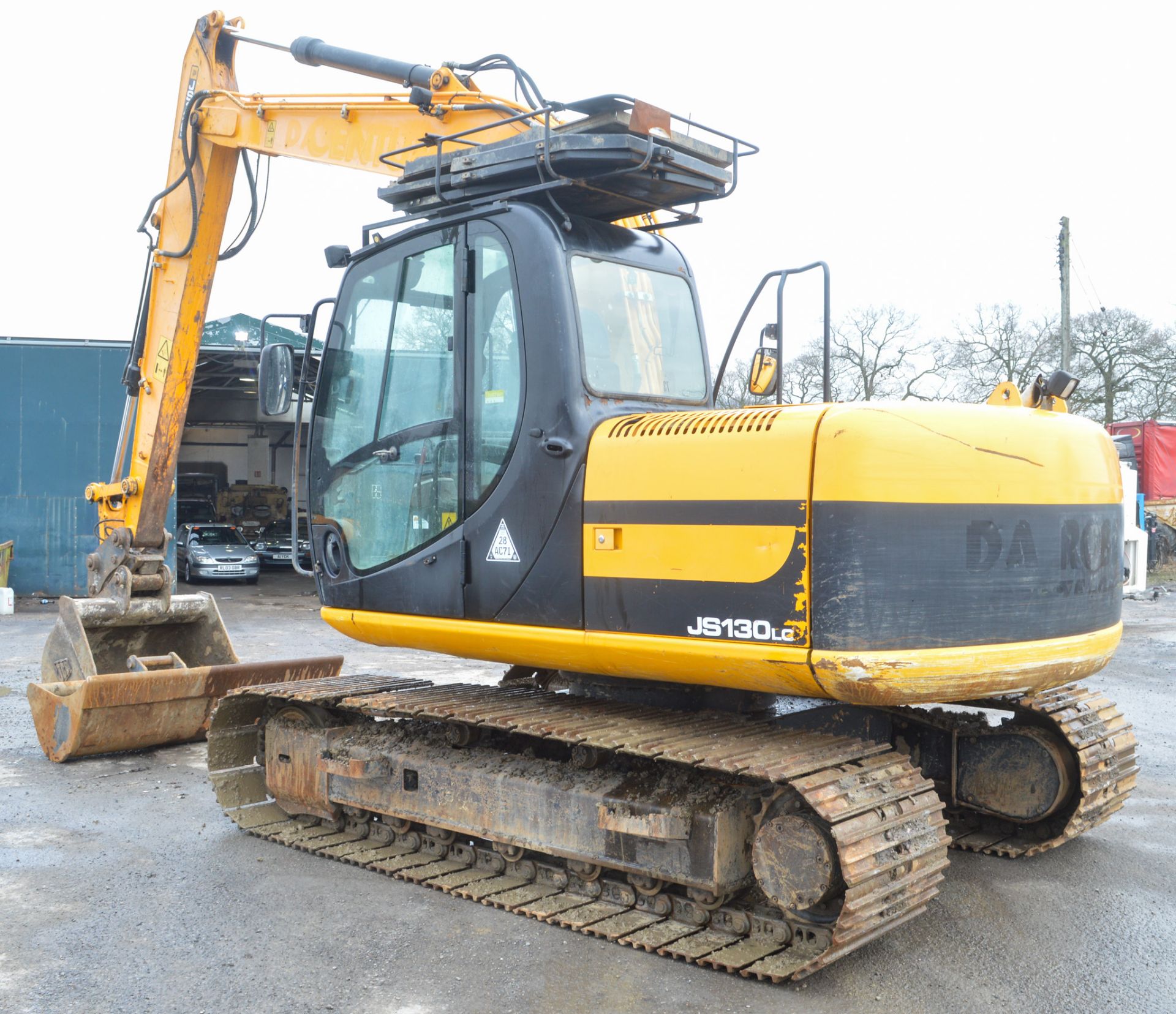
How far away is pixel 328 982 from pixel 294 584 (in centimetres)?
1988

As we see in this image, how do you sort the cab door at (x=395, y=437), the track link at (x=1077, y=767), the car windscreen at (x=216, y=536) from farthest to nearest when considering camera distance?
the car windscreen at (x=216, y=536) < the track link at (x=1077, y=767) < the cab door at (x=395, y=437)

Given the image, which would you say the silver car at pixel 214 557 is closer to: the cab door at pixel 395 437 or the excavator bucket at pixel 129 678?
the excavator bucket at pixel 129 678

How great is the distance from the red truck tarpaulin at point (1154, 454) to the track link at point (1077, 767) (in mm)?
24014

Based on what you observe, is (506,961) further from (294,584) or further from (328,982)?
(294,584)

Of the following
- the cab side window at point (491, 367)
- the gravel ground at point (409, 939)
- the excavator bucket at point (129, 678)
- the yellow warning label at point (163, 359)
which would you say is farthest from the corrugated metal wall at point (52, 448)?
the cab side window at point (491, 367)

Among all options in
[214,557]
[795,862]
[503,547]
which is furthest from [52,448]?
[795,862]

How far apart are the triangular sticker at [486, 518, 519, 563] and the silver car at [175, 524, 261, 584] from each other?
18.7 meters

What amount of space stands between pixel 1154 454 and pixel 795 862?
88.1 ft

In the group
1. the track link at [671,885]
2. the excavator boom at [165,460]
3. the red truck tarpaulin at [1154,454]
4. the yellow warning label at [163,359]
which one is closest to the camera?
the track link at [671,885]

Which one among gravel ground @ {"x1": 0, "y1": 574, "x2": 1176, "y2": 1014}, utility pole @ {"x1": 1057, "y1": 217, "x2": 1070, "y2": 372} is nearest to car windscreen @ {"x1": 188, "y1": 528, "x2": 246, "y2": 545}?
gravel ground @ {"x1": 0, "y1": 574, "x2": 1176, "y2": 1014}

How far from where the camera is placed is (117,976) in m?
4.25

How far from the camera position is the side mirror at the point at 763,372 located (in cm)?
539

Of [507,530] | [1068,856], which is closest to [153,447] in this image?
[507,530]

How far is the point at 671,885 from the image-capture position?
191 inches
